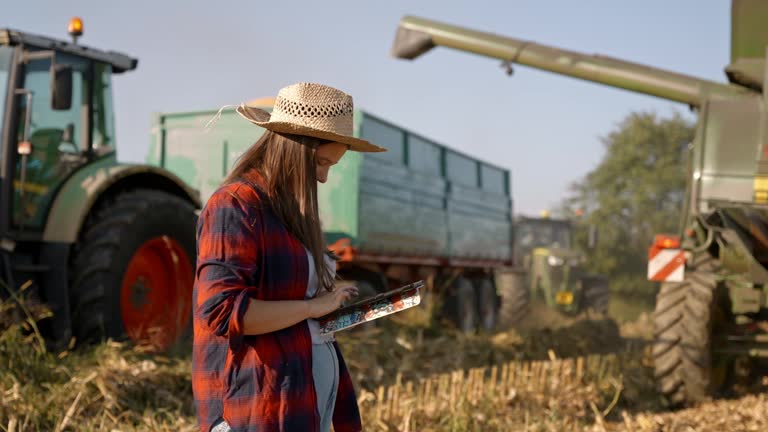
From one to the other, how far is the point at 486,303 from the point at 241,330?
529 inches

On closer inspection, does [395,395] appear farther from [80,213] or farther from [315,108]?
[315,108]

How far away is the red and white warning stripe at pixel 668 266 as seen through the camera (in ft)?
23.5

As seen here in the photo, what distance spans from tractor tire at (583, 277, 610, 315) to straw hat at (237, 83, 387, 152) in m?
16.6

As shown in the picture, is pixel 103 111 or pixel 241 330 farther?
pixel 103 111

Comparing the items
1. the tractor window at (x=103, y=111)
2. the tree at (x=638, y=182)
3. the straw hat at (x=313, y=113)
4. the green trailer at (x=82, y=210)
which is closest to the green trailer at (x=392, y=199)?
the green trailer at (x=82, y=210)

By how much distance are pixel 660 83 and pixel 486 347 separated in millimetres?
3023

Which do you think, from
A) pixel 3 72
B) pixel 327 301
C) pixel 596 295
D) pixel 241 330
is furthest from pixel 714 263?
pixel 596 295

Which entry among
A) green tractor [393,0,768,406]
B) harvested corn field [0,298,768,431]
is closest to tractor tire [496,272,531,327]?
harvested corn field [0,298,768,431]

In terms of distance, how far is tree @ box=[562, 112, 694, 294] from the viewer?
3469cm

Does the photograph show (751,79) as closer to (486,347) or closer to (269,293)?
(486,347)

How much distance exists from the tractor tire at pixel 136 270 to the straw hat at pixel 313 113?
4.37 metres

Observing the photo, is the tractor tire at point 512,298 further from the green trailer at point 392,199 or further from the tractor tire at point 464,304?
the tractor tire at point 464,304

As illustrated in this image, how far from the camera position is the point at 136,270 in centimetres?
707

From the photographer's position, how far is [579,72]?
970 cm
